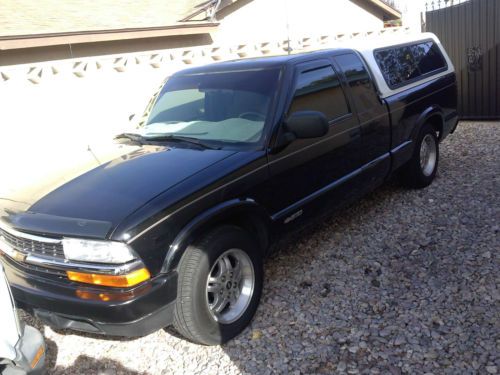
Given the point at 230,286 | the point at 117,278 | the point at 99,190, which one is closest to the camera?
the point at 117,278

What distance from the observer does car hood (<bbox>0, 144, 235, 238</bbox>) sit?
286cm

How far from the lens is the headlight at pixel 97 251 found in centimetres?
272

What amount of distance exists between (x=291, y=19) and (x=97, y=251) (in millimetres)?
14532

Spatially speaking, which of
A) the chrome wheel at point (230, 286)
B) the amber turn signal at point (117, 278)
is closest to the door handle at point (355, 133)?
the chrome wheel at point (230, 286)

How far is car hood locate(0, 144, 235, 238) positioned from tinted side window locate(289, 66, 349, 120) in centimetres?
90

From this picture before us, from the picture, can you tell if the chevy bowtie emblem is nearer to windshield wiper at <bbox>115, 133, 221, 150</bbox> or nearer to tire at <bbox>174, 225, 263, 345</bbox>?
tire at <bbox>174, 225, 263, 345</bbox>

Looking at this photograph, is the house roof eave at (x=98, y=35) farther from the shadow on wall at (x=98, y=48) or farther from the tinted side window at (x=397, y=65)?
the tinted side window at (x=397, y=65)

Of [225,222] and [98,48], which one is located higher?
[98,48]

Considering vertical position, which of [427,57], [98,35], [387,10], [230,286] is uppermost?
[98,35]

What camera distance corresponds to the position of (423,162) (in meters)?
5.92

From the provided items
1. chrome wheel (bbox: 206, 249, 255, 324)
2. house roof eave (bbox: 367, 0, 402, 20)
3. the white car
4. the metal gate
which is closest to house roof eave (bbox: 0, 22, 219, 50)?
the metal gate

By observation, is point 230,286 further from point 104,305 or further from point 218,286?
point 104,305

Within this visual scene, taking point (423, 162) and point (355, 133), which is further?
point (423, 162)

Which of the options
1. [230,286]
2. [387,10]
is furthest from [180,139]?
[387,10]
